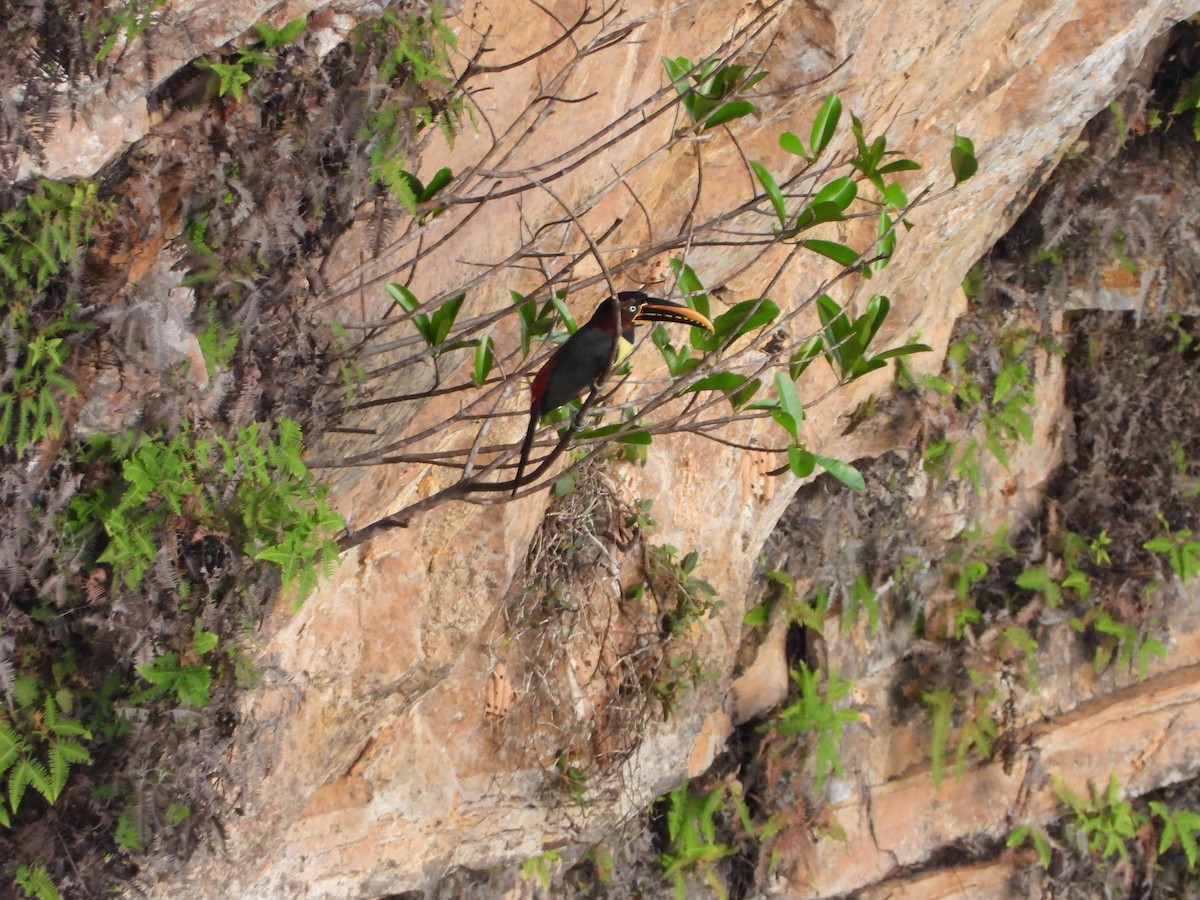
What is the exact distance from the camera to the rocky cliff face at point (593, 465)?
3.24 m

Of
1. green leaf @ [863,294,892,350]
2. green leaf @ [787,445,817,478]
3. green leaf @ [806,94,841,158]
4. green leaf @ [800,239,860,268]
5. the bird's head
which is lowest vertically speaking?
green leaf @ [787,445,817,478]

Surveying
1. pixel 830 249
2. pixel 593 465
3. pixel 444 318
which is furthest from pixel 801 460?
pixel 593 465

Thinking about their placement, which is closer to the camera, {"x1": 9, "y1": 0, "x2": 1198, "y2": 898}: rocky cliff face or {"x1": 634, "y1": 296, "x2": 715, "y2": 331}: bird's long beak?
{"x1": 634, "y1": 296, "x2": 715, "y2": 331}: bird's long beak

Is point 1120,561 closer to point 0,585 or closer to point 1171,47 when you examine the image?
point 1171,47

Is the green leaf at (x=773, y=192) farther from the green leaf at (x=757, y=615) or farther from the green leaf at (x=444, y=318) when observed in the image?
the green leaf at (x=757, y=615)

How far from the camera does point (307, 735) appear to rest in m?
3.53

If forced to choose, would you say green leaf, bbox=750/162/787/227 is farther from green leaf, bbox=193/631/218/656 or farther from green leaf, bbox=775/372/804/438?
green leaf, bbox=193/631/218/656

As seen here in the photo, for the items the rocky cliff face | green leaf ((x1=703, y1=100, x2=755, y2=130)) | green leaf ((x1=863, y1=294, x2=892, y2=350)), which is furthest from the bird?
green leaf ((x1=703, y1=100, x2=755, y2=130))

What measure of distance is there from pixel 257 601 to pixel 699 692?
9.19 ft

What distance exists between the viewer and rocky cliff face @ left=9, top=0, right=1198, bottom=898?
128 inches

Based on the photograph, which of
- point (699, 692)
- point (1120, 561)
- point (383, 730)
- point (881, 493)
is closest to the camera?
point (383, 730)

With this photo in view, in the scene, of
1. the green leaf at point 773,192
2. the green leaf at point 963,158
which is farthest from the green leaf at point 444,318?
the green leaf at point 963,158

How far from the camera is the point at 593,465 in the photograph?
187 inches

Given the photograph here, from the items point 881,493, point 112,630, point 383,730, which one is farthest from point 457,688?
point 881,493
